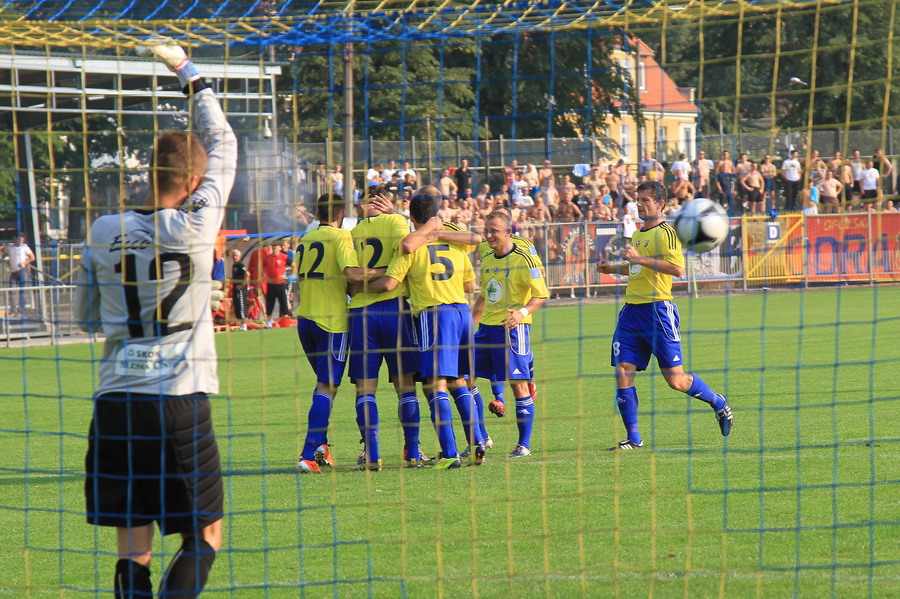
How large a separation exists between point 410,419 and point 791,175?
284 inches

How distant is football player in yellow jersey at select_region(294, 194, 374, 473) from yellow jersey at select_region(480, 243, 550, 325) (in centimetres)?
130

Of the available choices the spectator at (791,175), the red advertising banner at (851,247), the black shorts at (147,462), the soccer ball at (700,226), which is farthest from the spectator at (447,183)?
the red advertising banner at (851,247)

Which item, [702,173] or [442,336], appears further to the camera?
[702,173]

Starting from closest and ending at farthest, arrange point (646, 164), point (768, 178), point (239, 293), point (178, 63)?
point (178, 63) < point (646, 164) < point (768, 178) < point (239, 293)

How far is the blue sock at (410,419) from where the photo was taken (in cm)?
798

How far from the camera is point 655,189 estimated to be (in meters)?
8.38

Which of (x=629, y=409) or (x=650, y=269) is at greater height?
(x=650, y=269)

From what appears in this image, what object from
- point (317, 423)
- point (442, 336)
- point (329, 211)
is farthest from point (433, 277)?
point (317, 423)

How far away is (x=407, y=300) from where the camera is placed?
28.1 ft

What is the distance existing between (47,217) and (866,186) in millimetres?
21498

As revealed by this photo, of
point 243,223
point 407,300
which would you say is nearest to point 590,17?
point 407,300

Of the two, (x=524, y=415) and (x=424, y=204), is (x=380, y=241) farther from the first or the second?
(x=524, y=415)

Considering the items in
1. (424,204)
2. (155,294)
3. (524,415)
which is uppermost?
(424,204)

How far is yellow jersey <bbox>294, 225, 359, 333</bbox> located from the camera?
25.7ft
